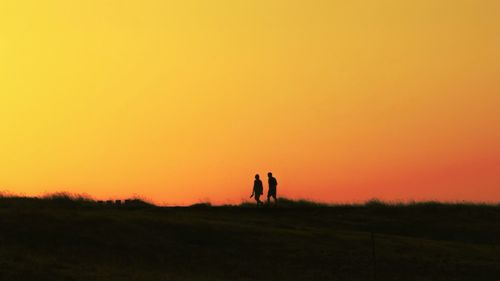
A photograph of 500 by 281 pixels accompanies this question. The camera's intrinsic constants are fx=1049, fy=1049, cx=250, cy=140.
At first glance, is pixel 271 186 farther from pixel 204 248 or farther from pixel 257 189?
pixel 204 248

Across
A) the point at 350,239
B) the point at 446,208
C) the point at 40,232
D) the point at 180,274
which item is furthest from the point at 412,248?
the point at 446,208

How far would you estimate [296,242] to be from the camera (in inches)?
1556

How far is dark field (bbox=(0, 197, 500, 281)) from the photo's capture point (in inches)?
1305

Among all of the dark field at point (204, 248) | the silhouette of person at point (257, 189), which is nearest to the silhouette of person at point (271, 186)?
the silhouette of person at point (257, 189)

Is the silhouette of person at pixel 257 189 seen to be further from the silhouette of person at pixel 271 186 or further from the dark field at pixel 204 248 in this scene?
the dark field at pixel 204 248

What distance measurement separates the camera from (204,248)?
37438 mm

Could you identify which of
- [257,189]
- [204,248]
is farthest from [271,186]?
[204,248]

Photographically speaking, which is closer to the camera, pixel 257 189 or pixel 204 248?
pixel 204 248

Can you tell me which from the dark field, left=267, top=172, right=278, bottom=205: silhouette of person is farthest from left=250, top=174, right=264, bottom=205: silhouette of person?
the dark field

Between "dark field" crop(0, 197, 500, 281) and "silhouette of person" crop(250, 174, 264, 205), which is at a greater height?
"silhouette of person" crop(250, 174, 264, 205)

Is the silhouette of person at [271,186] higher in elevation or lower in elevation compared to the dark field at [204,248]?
Result: higher

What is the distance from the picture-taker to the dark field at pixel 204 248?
33.2 meters

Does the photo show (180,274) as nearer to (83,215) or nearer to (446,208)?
(83,215)

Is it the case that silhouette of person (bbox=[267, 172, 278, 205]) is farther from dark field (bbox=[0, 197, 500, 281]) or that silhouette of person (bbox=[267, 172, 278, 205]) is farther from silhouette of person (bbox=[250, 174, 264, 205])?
dark field (bbox=[0, 197, 500, 281])
